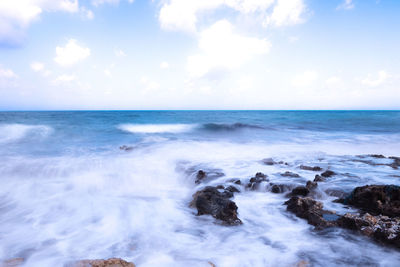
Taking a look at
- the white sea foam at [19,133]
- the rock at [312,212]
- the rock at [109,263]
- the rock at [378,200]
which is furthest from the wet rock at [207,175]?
the white sea foam at [19,133]

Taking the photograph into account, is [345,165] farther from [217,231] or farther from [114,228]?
[114,228]

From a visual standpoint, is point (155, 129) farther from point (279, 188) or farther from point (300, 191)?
point (300, 191)

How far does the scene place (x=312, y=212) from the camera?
3.51 metres

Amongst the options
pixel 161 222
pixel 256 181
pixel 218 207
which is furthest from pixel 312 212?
pixel 161 222

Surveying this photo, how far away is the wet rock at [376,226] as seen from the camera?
107 inches

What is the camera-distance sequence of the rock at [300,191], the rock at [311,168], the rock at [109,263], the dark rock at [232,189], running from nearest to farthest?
1. the rock at [109,263]
2. the rock at [300,191]
3. the dark rock at [232,189]
4. the rock at [311,168]

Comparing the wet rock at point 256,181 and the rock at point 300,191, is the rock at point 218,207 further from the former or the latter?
the rock at point 300,191

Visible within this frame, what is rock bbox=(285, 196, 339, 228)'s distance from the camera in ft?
10.8

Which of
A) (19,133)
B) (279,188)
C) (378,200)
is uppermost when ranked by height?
(378,200)

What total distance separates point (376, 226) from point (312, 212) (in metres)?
0.80

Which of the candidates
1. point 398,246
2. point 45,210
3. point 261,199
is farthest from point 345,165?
point 45,210

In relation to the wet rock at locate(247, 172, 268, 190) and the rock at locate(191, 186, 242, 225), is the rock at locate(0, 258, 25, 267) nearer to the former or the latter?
the rock at locate(191, 186, 242, 225)

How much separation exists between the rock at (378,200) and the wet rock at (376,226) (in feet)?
0.68

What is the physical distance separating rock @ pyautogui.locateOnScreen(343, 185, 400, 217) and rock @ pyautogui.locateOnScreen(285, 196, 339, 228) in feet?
1.88
